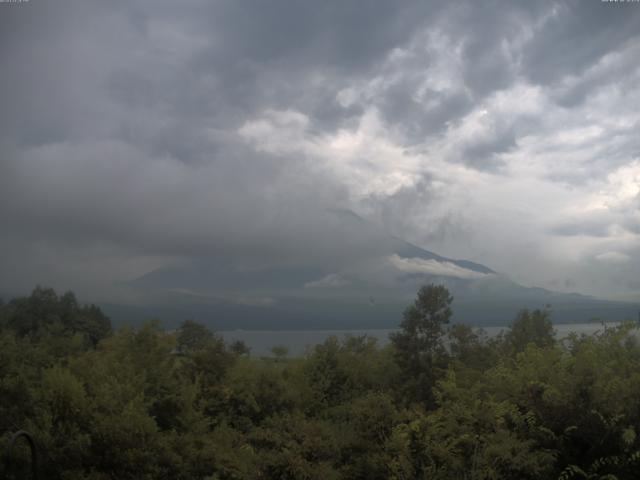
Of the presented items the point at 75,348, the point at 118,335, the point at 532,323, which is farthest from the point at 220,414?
the point at 532,323

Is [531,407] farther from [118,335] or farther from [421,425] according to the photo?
[118,335]

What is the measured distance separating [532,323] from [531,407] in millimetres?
20781

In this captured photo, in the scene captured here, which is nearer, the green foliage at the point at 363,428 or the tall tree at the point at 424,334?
the green foliage at the point at 363,428

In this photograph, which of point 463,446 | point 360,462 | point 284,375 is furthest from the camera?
point 284,375

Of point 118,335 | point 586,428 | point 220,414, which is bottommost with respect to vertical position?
point 220,414

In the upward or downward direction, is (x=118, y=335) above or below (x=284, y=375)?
above

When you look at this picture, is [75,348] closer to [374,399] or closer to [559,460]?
[374,399]

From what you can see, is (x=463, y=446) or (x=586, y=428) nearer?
(x=586, y=428)

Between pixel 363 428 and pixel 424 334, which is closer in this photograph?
pixel 363 428

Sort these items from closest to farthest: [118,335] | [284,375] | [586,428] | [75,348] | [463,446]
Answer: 1. [586,428]
2. [463,446]
3. [118,335]
4. [75,348]
5. [284,375]

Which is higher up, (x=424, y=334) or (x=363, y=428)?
(x=424, y=334)

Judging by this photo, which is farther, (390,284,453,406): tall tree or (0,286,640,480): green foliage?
(390,284,453,406): tall tree

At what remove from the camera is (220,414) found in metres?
17.3

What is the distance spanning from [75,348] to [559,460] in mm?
16546
